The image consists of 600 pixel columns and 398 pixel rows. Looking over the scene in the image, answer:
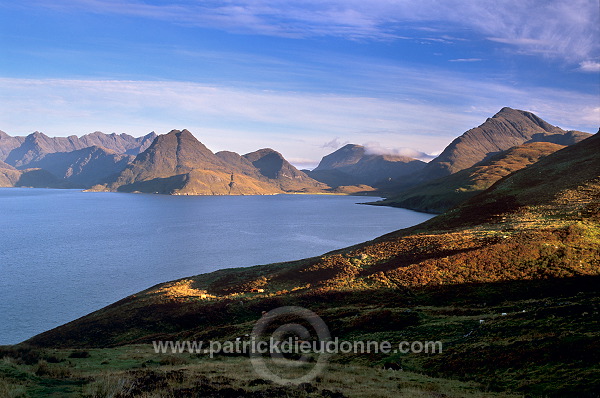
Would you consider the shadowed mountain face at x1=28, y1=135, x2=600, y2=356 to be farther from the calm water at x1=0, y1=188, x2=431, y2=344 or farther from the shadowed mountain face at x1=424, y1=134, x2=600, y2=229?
the calm water at x1=0, y1=188, x2=431, y2=344

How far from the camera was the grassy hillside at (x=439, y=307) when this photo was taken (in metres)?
19.2

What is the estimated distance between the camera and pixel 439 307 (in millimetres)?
37812

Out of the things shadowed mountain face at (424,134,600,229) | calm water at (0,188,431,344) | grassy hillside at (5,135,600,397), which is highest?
shadowed mountain face at (424,134,600,229)

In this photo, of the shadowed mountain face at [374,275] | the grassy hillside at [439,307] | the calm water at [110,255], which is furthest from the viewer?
the calm water at [110,255]

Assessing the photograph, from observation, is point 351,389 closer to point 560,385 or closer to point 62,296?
point 560,385

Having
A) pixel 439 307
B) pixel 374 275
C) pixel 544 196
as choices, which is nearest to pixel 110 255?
pixel 374 275

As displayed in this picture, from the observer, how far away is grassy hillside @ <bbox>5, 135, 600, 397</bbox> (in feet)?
62.8

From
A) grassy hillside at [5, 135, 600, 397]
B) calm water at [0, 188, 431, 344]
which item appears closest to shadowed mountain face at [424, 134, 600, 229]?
grassy hillside at [5, 135, 600, 397]

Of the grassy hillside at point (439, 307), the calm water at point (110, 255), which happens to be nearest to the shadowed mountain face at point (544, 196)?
the grassy hillside at point (439, 307)

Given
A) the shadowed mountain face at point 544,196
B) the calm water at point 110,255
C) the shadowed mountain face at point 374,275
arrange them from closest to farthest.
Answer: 1. the shadowed mountain face at point 374,275
2. the calm water at point 110,255
3. the shadowed mountain face at point 544,196

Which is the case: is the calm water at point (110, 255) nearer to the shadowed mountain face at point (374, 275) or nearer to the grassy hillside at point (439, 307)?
the shadowed mountain face at point (374, 275)

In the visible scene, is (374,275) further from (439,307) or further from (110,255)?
(110,255)

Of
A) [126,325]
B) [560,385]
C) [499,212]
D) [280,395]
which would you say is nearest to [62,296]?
[126,325]

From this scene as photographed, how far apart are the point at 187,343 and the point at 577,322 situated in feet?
103
